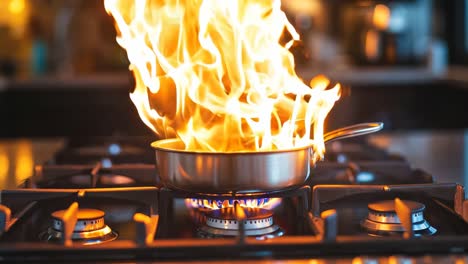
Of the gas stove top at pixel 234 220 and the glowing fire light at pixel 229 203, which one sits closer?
the gas stove top at pixel 234 220

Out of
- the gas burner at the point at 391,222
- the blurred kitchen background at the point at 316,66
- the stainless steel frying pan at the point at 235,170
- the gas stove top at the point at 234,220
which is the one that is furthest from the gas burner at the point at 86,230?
the blurred kitchen background at the point at 316,66

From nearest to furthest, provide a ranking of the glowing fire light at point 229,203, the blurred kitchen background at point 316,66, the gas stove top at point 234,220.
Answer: the gas stove top at point 234,220 → the glowing fire light at point 229,203 → the blurred kitchen background at point 316,66

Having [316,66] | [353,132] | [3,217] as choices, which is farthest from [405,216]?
[316,66]

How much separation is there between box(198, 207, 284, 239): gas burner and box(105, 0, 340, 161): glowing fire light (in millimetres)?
129

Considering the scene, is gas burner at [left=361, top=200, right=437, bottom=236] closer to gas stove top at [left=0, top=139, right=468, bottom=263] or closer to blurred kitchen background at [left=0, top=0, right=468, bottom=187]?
gas stove top at [left=0, top=139, right=468, bottom=263]

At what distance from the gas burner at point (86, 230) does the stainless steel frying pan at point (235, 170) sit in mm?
108

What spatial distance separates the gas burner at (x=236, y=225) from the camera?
0.82 metres

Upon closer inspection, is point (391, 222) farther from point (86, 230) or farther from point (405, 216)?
point (86, 230)

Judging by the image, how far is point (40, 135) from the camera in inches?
140

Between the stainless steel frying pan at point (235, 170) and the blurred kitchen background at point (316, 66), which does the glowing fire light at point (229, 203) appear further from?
the blurred kitchen background at point (316, 66)

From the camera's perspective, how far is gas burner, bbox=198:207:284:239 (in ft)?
2.68

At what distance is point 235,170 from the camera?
2.71ft

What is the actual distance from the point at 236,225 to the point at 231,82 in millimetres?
270

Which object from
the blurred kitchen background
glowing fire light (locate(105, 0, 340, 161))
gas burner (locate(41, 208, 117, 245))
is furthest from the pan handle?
the blurred kitchen background
